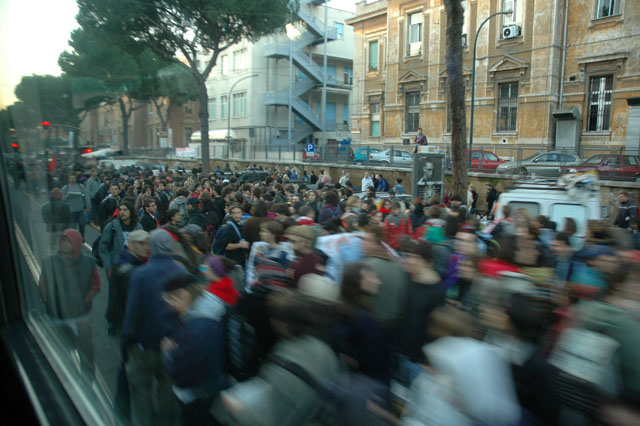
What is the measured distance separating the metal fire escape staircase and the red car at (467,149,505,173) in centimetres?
906

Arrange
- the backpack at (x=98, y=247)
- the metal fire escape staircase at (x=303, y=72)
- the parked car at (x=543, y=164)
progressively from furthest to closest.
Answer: the metal fire escape staircase at (x=303, y=72), the parked car at (x=543, y=164), the backpack at (x=98, y=247)

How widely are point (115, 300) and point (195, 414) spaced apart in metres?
1.61

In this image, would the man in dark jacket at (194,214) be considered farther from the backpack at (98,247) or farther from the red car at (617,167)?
the red car at (617,167)

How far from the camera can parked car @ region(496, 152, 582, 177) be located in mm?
16719

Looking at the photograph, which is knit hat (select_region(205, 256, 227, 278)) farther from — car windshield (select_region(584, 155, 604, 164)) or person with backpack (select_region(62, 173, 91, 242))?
car windshield (select_region(584, 155, 604, 164))

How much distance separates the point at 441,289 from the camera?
3.33 m

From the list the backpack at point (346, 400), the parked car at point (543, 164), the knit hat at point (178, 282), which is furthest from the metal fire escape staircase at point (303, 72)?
the backpack at point (346, 400)

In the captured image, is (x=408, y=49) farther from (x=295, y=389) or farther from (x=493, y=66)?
(x=295, y=389)

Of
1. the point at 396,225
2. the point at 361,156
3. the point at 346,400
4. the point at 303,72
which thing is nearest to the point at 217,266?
the point at 346,400

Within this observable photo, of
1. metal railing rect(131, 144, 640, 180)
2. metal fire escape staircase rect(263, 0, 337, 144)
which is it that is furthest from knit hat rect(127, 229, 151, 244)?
metal fire escape staircase rect(263, 0, 337, 144)

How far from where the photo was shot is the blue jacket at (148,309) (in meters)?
3.08

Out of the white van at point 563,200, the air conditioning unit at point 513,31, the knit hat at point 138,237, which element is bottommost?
the knit hat at point 138,237

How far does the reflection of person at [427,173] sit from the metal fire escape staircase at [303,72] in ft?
31.8

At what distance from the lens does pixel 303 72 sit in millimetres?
33875
